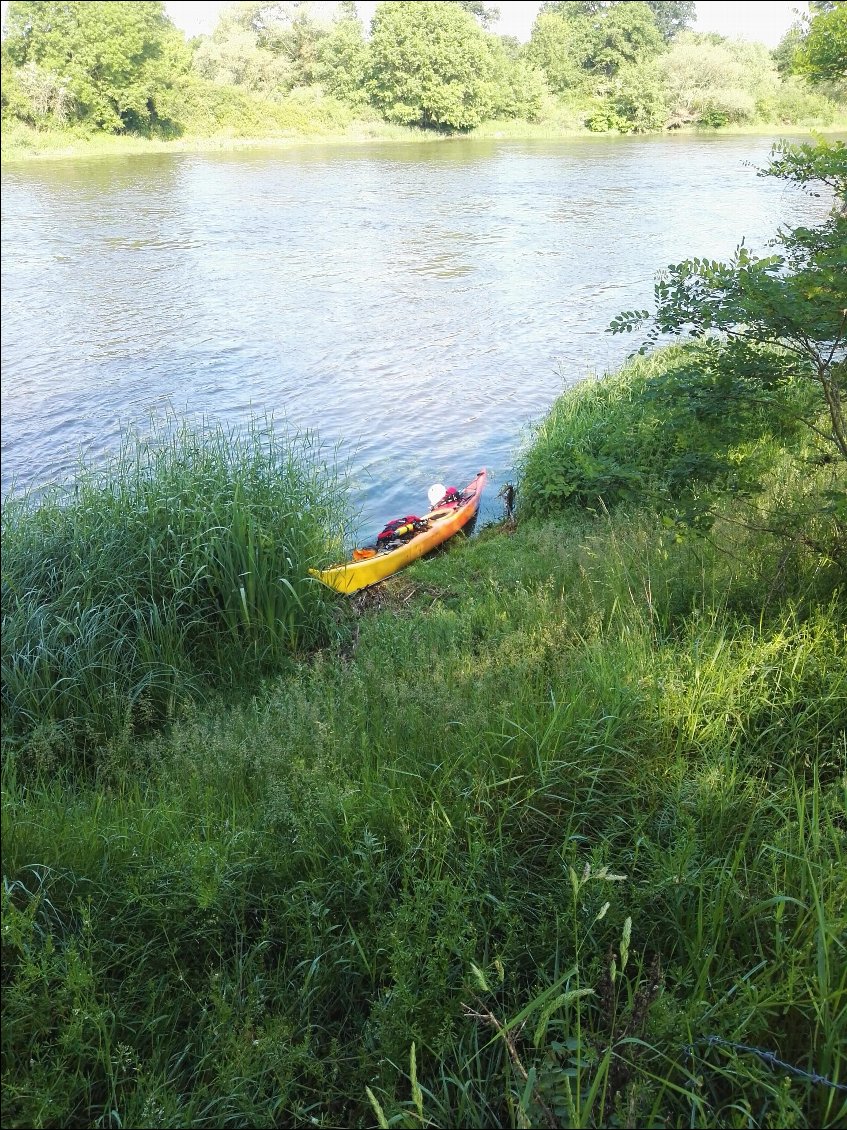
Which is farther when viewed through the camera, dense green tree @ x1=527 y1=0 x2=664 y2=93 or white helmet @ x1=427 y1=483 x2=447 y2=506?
dense green tree @ x1=527 y1=0 x2=664 y2=93

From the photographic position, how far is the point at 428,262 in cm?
2056

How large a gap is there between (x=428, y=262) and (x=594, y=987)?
20.2 meters

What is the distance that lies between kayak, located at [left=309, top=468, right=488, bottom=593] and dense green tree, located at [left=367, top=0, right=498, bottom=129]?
165ft

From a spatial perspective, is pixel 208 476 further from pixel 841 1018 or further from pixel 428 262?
pixel 428 262

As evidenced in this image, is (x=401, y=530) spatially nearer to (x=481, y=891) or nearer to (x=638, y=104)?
(x=481, y=891)

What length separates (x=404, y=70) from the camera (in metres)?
53.4

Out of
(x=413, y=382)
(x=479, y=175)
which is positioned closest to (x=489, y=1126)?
(x=413, y=382)

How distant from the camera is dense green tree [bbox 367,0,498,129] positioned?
52.5 metres

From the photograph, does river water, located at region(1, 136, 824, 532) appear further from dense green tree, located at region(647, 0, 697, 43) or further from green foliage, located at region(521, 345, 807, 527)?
dense green tree, located at region(647, 0, 697, 43)

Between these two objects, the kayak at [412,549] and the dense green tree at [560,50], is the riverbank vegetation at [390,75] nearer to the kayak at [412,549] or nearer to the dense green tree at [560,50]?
the dense green tree at [560,50]

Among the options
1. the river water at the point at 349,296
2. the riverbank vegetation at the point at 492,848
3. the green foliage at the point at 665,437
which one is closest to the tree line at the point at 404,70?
the river water at the point at 349,296

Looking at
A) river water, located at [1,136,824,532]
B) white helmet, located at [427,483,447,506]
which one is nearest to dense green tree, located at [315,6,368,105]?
river water, located at [1,136,824,532]

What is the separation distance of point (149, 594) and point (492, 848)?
3.54 metres

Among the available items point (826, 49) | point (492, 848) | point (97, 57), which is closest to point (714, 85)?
point (97, 57)
